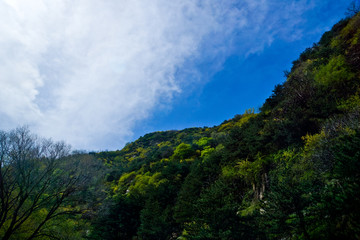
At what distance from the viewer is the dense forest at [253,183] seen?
718 cm

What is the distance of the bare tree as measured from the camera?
46.4 ft

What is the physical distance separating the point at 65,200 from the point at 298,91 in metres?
28.6

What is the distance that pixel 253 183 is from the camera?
18250 millimetres

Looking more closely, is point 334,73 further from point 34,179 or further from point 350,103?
point 34,179

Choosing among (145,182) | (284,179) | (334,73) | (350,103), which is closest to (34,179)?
(284,179)

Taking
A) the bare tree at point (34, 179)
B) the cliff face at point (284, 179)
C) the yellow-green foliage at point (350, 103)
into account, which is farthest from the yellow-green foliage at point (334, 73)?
the bare tree at point (34, 179)

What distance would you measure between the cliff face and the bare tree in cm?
464

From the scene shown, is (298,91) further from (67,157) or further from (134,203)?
(134,203)

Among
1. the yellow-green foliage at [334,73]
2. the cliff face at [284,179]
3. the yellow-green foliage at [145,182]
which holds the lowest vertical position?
the cliff face at [284,179]

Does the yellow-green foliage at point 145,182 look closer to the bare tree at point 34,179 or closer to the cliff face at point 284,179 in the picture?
the cliff face at point 284,179

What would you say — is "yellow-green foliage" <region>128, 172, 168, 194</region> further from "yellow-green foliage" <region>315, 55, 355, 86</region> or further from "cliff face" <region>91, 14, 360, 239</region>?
"yellow-green foliage" <region>315, 55, 355, 86</region>

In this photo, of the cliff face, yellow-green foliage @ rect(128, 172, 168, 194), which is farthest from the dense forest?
yellow-green foliage @ rect(128, 172, 168, 194)

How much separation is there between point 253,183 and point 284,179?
11.0 metres

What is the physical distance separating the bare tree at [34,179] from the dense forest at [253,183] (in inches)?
3.4
